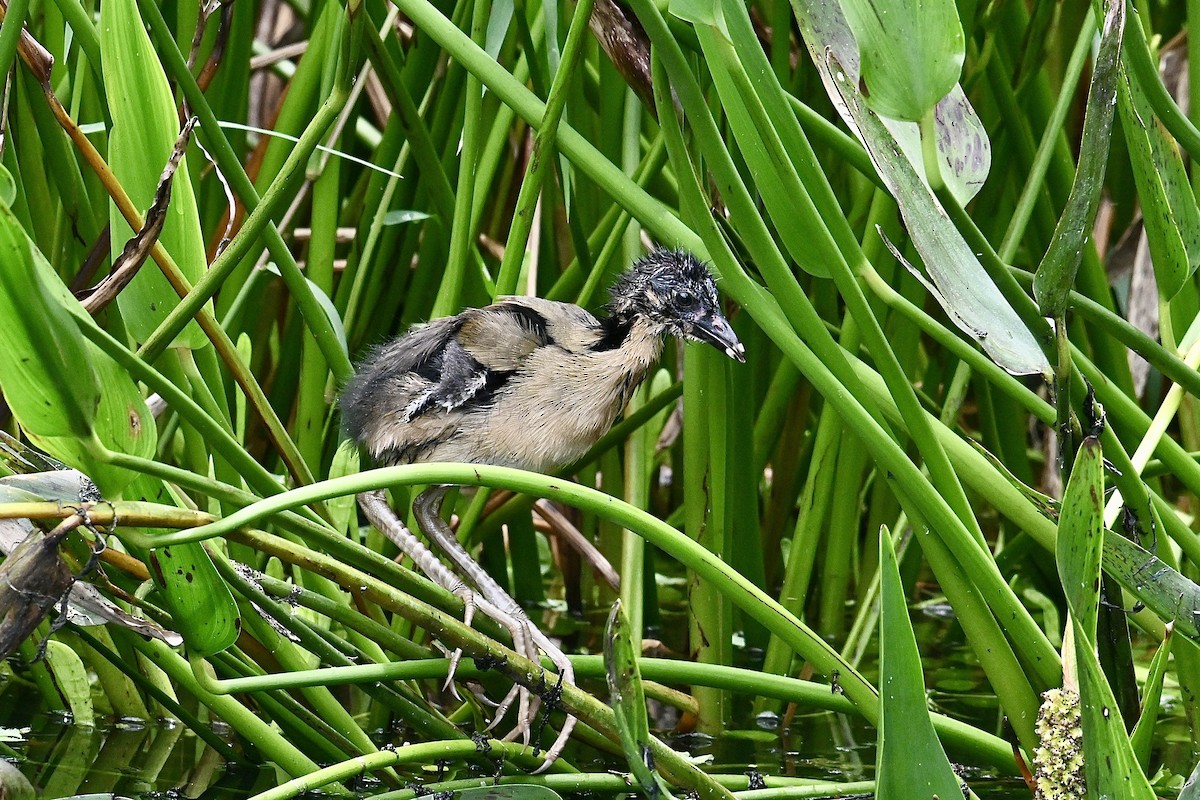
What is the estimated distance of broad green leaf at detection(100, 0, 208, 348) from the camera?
5.71ft

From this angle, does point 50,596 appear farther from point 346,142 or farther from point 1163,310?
point 346,142

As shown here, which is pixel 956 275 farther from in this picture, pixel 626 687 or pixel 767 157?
pixel 626 687

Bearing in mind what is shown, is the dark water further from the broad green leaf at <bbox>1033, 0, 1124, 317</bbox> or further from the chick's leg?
the broad green leaf at <bbox>1033, 0, 1124, 317</bbox>

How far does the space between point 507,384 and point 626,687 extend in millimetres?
1192

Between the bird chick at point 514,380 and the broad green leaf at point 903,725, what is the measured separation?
109cm

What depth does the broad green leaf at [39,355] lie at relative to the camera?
45.0 inches

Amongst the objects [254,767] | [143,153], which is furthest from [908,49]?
[254,767]

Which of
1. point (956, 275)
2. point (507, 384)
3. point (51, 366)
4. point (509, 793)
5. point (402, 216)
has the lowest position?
point (509, 793)

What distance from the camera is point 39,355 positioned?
1.20m

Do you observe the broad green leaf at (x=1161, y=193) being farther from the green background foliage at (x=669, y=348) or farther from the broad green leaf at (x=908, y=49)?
the broad green leaf at (x=908, y=49)

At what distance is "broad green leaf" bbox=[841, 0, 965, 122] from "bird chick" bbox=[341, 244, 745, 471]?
3.02 feet

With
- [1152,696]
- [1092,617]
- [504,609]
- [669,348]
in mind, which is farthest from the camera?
[669,348]

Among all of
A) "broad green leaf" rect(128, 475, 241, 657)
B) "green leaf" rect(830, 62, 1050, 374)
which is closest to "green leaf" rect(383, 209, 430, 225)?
"broad green leaf" rect(128, 475, 241, 657)

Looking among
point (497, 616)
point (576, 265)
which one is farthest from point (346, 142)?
point (497, 616)
